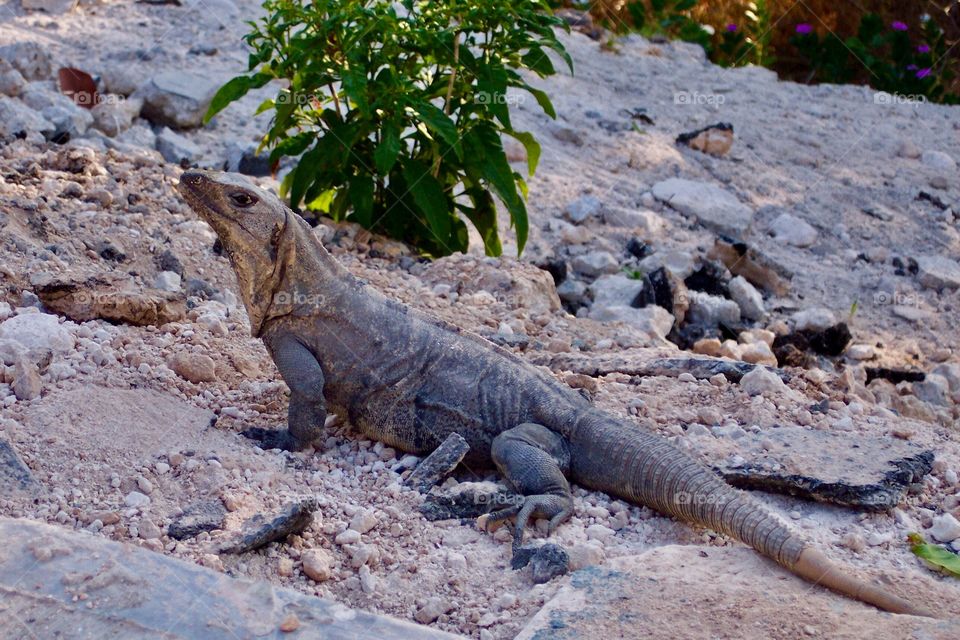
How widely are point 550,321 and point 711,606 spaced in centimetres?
368

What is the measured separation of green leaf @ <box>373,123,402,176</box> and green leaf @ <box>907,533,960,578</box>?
162 inches

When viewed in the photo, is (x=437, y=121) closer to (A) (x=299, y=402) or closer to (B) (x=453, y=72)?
(B) (x=453, y=72)

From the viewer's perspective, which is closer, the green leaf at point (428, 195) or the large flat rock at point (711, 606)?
the large flat rock at point (711, 606)

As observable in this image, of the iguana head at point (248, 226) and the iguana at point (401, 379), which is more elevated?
the iguana head at point (248, 226)

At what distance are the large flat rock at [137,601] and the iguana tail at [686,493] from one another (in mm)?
1554

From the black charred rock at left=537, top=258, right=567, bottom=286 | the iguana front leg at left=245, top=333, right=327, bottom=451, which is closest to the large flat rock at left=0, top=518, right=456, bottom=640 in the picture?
the iguana front leg at left=245, top=333, right=327, bottom=451

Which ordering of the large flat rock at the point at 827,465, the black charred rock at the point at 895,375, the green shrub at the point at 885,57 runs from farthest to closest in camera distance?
1. the green shrub at the point at 885,57
2. the black charred rock at the point at 895,375
3. the large flat rock at the point at 827,465

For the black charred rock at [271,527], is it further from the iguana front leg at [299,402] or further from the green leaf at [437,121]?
the green leaf at [437,121]

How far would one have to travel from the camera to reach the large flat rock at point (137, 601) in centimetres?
335

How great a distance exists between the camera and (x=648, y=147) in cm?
1209

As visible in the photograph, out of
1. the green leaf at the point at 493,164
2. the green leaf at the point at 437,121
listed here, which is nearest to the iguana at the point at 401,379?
the green leaf at the point at 437,121

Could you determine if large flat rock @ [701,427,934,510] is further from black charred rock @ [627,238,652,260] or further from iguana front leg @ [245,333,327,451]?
black charred rock @ [627,238,652,260]

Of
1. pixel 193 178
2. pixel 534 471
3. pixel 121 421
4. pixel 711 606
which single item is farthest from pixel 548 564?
pixel 193 178

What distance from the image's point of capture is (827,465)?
519 cm
